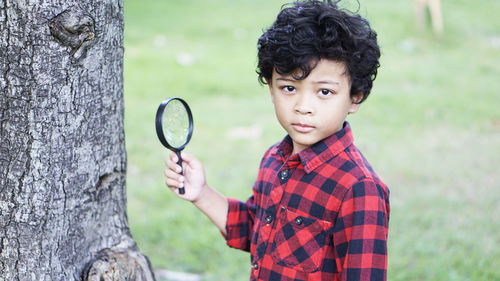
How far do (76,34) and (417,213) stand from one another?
10.0ft

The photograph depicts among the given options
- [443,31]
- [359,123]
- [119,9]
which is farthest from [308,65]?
[443,31]

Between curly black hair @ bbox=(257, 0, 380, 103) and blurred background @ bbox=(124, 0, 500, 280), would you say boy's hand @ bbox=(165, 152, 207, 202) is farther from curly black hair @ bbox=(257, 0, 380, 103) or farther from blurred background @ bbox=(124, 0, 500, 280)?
blurred background @ bbox=(124, 0, 500, 280)

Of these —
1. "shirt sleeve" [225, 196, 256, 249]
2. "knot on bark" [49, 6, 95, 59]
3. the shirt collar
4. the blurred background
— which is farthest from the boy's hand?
the blurred background

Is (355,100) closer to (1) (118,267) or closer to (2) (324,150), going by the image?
(2) (324,150)

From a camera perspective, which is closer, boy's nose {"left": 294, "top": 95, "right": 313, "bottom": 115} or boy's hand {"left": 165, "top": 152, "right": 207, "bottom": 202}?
boy's nose {"left": 294, "top": 95, "right": 313, "bottom": 115}

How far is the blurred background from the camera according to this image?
350 centimetres

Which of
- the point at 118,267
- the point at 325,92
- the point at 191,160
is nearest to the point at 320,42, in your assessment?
the point at 325,92

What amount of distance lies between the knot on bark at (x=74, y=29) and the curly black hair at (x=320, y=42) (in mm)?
589

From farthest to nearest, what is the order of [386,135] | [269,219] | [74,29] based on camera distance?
1. [386,135]
2. [269,219]
3. [74,29]

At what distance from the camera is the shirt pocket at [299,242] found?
5.51ft

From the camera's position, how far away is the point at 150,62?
795 centimetres

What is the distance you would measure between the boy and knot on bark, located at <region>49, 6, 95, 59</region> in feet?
1.93

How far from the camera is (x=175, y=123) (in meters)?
1.92

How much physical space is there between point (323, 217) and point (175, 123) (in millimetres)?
644
